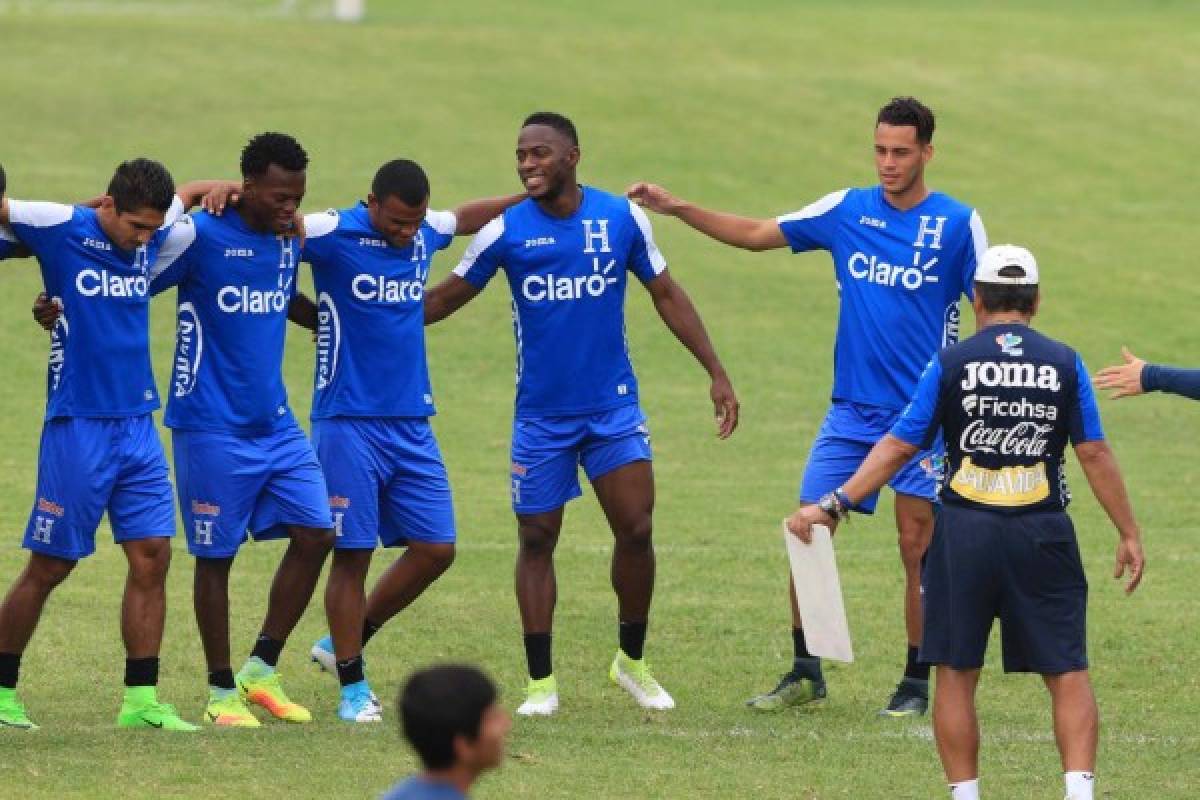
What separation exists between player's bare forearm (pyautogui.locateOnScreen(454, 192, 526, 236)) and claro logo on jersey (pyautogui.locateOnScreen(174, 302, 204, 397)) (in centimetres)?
151

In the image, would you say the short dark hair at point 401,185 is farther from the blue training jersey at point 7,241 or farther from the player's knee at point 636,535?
the player's knee at point 636,535

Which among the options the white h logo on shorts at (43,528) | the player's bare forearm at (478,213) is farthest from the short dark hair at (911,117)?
the white h logo on shorts at (43,528)

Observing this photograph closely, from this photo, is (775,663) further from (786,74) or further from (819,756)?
(786,74)

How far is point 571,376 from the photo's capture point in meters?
11.9

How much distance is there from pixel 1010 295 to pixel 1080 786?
6.08ft

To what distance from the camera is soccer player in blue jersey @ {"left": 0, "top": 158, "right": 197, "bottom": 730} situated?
10.6 m

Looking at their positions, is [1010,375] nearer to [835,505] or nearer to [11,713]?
[835,505]

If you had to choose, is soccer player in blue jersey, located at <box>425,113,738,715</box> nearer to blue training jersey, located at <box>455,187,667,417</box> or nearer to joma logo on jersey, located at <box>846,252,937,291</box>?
blue training jersey, located at <box>455,187,667,417</box>

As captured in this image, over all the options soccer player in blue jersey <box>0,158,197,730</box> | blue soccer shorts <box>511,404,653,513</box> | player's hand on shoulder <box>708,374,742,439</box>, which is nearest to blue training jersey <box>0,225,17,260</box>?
soccer player in blue jersey <box>0,158,197,730</box>

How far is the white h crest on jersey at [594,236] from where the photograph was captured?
11.9 m

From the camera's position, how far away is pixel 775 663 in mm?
13125

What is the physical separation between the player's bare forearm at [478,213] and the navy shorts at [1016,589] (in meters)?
3.55

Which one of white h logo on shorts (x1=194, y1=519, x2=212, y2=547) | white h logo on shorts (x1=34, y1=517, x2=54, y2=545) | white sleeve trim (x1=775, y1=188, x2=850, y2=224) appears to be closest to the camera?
white h logo on shorts (x1=34, y1=517, x2=54, y2=545)

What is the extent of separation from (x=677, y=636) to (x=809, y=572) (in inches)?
155
